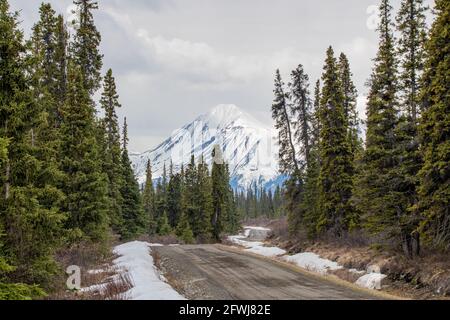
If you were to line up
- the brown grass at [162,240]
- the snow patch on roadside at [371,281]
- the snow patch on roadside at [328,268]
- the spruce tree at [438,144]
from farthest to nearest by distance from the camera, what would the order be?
1. the brown grass at [162,240]
2. the snow patch on roadside at [328,268]
3. the snow patch on roadside at [371,281]
4. the spruce tree at [438,144]

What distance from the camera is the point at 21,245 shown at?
12.3 metres

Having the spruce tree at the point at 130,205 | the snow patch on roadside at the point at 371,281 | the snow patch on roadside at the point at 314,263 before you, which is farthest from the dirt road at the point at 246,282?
the spruce tree at the point at 130,205

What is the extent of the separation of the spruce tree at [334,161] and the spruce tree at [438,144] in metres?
10.4

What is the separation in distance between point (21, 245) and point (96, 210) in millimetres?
9090

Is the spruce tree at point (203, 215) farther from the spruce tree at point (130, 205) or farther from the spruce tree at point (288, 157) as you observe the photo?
the spruce tree at point (288, 157)

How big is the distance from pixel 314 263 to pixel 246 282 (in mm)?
9099

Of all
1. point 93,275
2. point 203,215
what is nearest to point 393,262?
point 93,275

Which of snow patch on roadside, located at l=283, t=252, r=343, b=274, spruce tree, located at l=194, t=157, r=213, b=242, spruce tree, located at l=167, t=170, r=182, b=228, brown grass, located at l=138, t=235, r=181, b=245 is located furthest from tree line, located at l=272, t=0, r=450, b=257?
spruce tree, located at l=167, t=170, r=182, b=228

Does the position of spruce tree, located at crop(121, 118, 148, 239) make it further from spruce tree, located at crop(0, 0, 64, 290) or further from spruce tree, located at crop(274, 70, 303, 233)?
spruce tree, located at crop(0, 0, 64, 290)

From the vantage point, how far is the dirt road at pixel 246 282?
44.0ft

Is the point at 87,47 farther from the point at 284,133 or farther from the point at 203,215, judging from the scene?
the point at 203,215

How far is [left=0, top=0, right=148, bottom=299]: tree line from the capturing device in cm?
1221
